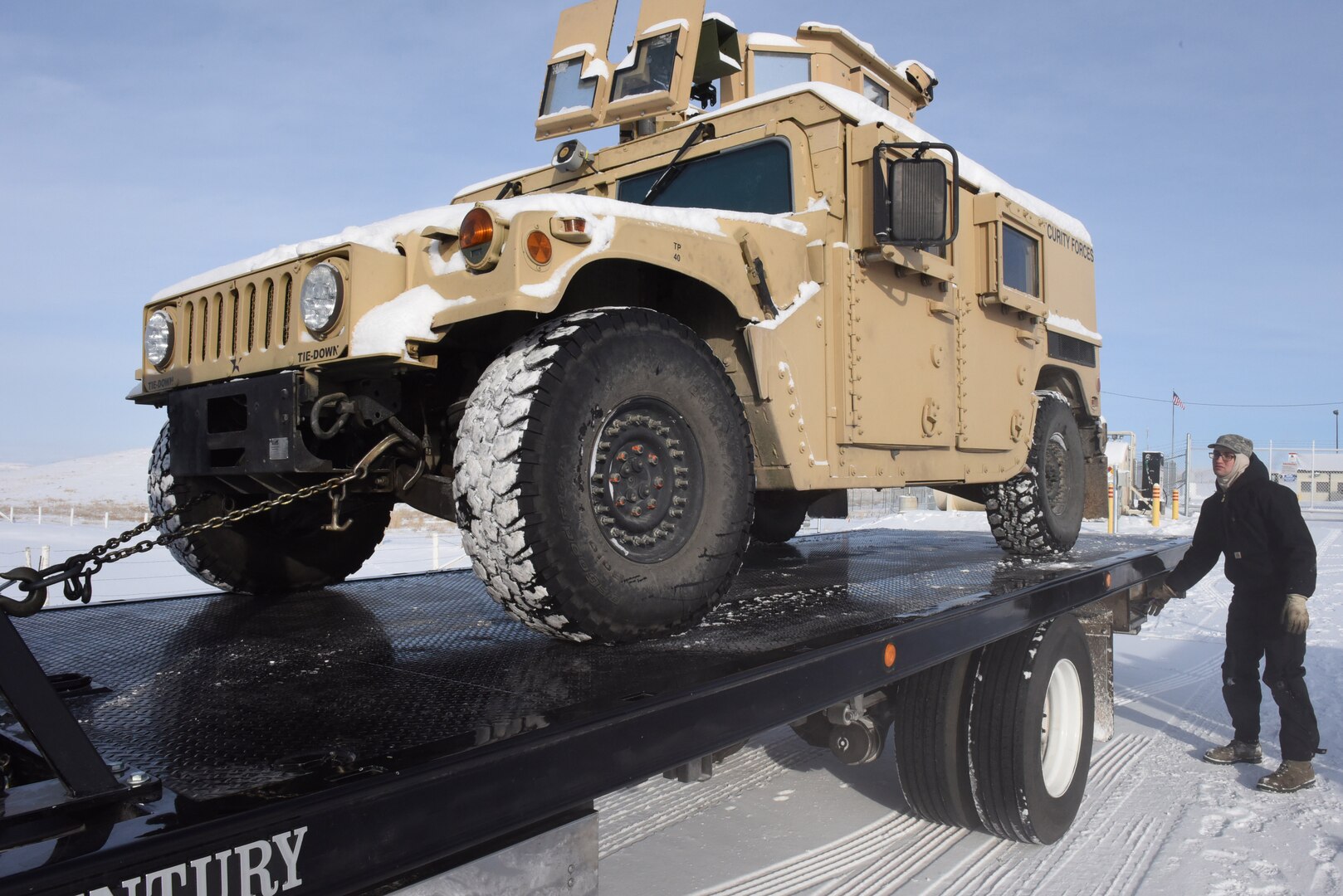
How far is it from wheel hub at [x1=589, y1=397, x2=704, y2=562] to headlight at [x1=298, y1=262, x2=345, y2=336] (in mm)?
868

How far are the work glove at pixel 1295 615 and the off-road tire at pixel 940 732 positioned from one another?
224 cm

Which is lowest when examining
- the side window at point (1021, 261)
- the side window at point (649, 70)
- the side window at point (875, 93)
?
the side window at point (1021, 261)

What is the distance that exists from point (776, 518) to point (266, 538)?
3295mm

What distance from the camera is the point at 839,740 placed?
12.5 feet

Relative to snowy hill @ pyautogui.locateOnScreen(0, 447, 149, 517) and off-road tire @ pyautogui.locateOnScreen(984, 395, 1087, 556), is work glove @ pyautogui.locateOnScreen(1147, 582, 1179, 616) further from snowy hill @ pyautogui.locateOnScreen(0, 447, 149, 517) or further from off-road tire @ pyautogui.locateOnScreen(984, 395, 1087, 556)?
snowy hill @ pyautogui.locateOnScreen(0, 447, 149, 517)

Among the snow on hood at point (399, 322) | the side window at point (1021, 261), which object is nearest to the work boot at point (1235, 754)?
the side window at point (1021, 261)

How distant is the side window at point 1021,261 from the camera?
5016 millimetres

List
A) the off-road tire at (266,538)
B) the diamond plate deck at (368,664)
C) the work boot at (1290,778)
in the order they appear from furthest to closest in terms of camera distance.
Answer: the work boot at (1290,778) → the off-road tire at (266,538) → the diamond plate deck at (368,664)

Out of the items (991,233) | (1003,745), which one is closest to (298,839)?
(1003,745)

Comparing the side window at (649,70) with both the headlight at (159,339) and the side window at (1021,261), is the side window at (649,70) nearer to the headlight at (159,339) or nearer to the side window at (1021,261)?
the side window at (1021,261)

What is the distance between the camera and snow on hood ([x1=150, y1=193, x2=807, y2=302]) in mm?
2586

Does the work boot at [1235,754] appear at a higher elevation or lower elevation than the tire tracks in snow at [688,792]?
higher

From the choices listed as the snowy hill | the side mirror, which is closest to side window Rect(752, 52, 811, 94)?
the side mirror

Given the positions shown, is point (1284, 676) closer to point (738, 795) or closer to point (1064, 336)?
point (1064, 336)
